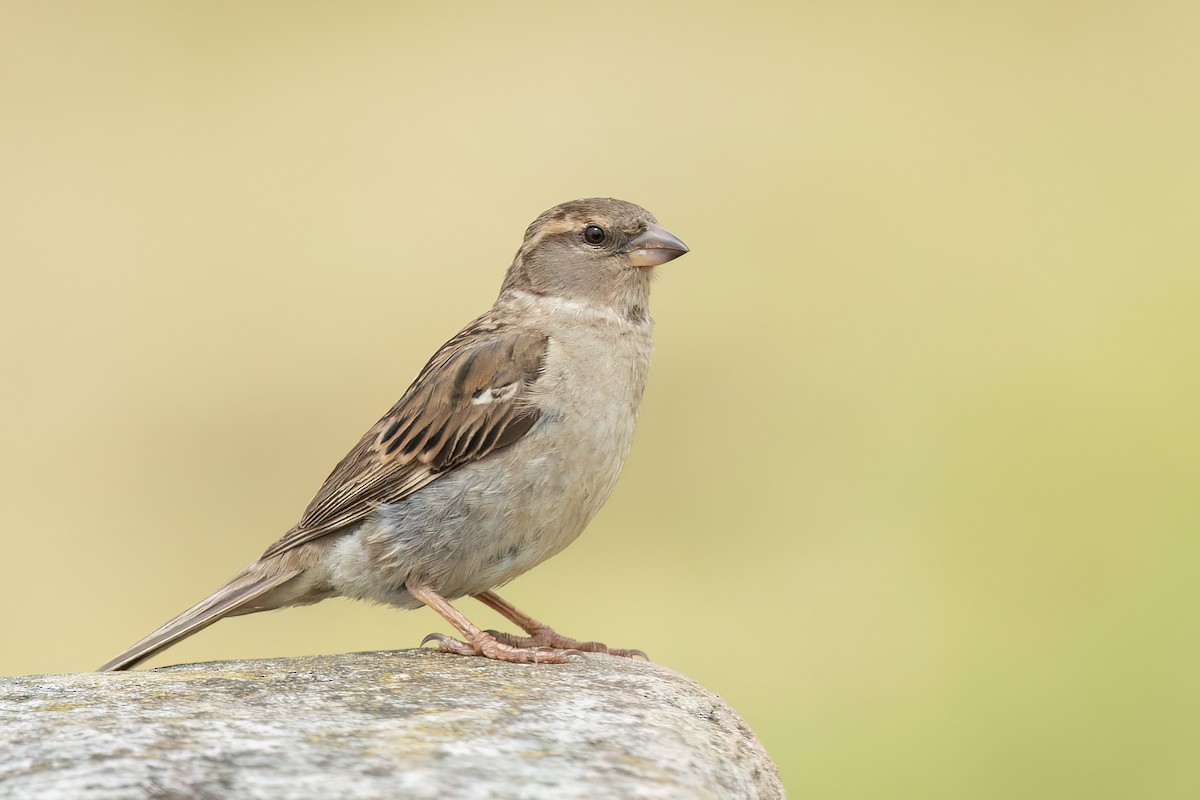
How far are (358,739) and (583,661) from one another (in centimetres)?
147

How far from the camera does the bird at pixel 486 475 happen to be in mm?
4258

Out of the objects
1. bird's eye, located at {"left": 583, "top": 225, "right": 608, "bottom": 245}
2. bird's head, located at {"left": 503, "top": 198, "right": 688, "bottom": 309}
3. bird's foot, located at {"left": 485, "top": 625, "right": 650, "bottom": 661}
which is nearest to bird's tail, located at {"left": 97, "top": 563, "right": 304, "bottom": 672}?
bird's foot, located at {"left": 485, "top": 625, "right": 650, "bottom": 661}

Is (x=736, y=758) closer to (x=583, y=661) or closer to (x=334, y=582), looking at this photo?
(x=583, y=661)

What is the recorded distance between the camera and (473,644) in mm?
4176

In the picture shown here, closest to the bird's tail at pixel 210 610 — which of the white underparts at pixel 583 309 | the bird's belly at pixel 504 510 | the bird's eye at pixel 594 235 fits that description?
the bird's belly at pixel 504 510

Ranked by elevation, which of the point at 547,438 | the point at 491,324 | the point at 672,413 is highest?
the point at 491,324

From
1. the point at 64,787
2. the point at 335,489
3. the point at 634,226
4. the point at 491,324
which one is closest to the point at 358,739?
the point at 64,787

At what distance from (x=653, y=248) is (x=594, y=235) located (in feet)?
0.76

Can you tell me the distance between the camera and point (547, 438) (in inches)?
168

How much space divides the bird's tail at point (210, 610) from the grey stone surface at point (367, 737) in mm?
747

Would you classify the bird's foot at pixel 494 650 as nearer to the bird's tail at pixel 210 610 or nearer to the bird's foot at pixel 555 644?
the bird's foot at pixel 555 644

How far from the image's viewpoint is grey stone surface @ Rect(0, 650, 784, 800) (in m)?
2.36

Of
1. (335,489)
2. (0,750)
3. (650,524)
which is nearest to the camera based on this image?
(0,750)

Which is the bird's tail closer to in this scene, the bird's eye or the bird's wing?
the bird's wing
